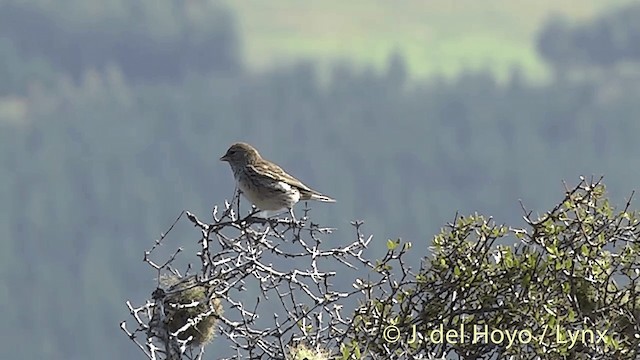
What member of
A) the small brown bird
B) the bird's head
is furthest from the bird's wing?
the bird's head

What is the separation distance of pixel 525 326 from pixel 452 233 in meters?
0.54

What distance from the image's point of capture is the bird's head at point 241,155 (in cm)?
965

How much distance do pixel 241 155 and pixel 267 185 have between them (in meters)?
0.42

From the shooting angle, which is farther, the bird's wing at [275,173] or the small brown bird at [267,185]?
the bird's wing at [275,173]

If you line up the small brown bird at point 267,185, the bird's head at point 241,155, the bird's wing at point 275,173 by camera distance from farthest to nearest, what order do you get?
the bird's head at point 241,155
the bird's wing at point 275,173
the small brown bird at point 267,185

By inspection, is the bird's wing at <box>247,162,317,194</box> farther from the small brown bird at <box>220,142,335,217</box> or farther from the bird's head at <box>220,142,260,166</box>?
the bird's head at <box>220,142,260,166</box>

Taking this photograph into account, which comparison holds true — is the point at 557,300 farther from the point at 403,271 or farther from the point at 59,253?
the point at 59,253

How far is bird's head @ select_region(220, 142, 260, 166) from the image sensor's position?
31.7ft

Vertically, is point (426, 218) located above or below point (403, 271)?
above

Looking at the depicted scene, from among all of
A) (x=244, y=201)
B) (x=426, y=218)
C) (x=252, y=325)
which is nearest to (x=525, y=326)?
(x=252, y=325)

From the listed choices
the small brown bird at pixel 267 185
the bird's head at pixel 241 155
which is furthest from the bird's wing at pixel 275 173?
the bird's head at pixel 241 155

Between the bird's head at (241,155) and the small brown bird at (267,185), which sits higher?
the bird's head at (241,155)

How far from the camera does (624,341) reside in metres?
5.99

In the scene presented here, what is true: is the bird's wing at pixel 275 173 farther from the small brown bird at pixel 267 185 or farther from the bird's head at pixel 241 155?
the bird's head at pixel 241 155
